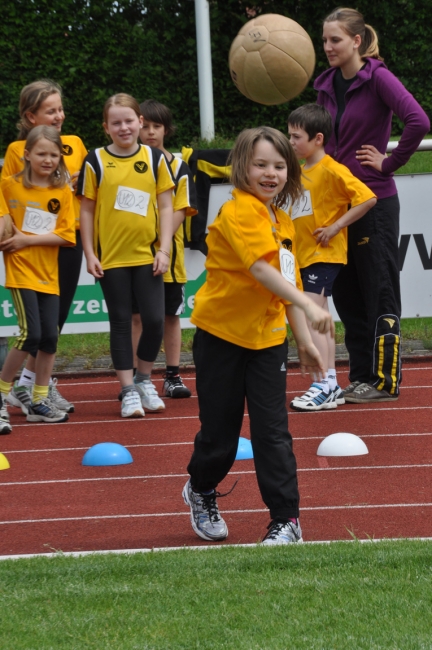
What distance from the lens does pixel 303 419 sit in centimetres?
736

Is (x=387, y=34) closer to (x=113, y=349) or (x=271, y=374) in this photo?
(x=113, y=349)

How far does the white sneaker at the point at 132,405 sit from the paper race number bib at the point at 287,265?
3335 millimetres

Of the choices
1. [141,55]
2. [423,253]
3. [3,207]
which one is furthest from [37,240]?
[141,55]

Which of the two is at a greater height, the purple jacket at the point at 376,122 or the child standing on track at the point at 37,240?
the purple jacket at the point at 376,122

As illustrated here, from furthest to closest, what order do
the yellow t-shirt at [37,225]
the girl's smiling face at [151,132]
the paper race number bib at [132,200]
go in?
the girl's smiling face at [151,132], the paper race number bib at [132,200], the yellow t-shirt at [37,225]

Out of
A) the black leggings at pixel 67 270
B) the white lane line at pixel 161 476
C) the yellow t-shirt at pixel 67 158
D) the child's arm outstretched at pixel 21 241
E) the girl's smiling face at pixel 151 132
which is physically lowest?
the white lane line at pixel 161 476

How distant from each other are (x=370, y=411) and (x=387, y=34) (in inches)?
686

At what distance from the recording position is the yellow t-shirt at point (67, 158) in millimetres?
7461

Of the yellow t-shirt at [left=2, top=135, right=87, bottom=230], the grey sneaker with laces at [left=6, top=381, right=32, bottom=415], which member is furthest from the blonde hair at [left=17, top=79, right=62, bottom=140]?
the grey sneaker with laces at [left=6, top=381, right=32, bottom=415]

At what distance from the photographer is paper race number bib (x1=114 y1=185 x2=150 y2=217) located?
24.1ft

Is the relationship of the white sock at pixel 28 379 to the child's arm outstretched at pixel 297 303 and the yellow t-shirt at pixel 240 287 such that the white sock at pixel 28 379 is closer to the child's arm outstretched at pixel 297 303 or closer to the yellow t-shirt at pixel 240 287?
the yellow t-shirt at pixel 240 287

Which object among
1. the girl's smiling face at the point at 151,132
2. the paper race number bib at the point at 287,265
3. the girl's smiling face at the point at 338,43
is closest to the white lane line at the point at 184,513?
the paper race number bib at the point at 287,265

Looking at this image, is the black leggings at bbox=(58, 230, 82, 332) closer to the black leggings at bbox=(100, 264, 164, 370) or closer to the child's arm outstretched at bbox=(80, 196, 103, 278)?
the child's arm outstretched at bbox=(80, 196, 103, 278)

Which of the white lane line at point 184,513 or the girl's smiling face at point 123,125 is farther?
the girl's smiling face at point 123,125
